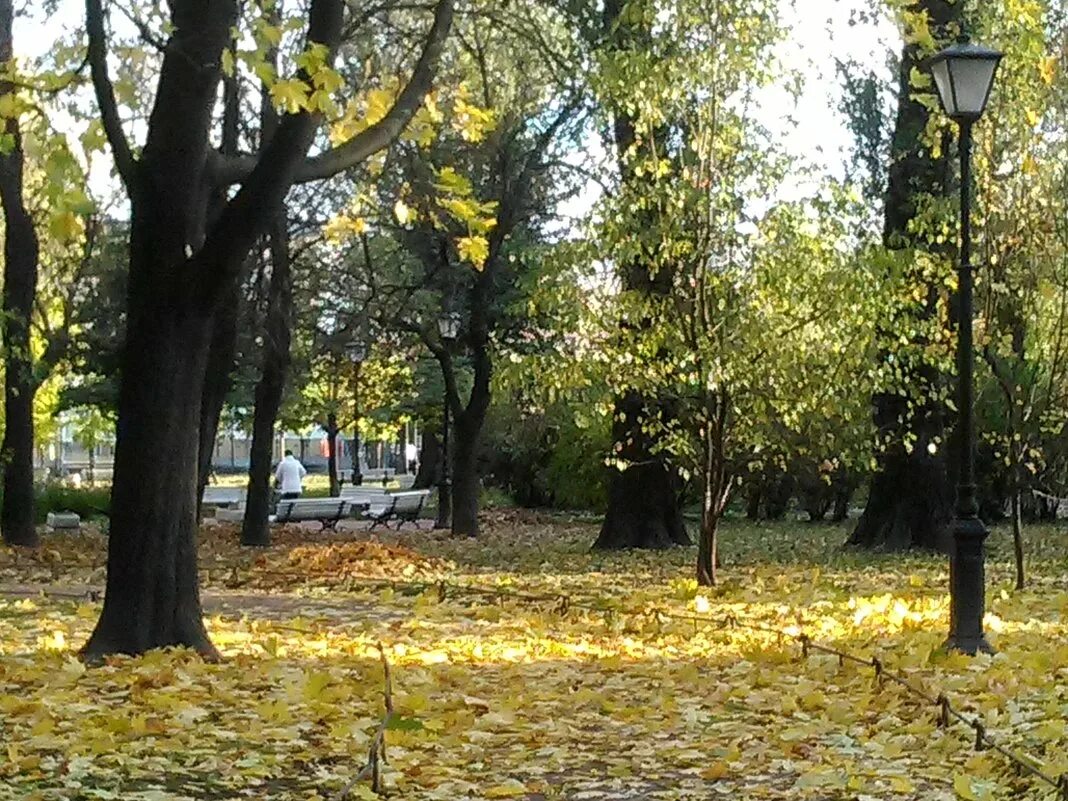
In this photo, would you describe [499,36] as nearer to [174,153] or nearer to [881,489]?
[881,489]

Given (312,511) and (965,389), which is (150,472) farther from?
(312,511)

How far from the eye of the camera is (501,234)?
2586cm

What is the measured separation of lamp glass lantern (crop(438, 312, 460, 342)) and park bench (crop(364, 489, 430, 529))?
480 cm

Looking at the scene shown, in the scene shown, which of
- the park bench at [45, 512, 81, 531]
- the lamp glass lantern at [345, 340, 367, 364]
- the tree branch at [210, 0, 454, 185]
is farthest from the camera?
the lamp glass lantern at [345, 340, 367, 364]

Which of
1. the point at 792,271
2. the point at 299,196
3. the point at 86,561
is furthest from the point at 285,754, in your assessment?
the point at 299,196

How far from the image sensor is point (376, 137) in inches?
386

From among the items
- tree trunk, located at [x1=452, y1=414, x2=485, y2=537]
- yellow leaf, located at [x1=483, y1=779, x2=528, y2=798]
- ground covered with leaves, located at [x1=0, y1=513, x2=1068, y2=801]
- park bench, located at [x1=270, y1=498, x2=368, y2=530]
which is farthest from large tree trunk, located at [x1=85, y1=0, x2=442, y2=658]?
park bench, located at [x1=270, y1=498, x2=368, y2=530]

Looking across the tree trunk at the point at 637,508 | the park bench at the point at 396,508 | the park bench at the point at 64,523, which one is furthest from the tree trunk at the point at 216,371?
the park bench at the point at 396,508

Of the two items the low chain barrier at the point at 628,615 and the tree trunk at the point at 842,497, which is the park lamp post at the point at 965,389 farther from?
the tree trunk at the point at 842,497

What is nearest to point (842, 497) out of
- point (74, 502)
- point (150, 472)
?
point (74, 502)

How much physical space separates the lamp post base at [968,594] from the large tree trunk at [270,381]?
15319mm

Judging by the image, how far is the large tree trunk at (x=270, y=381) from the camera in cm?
2370

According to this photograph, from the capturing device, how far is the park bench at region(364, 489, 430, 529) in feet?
107

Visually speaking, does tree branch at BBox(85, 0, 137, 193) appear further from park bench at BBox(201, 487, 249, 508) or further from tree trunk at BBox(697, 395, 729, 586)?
park bench at BBox(201, 487, 249, 508)
